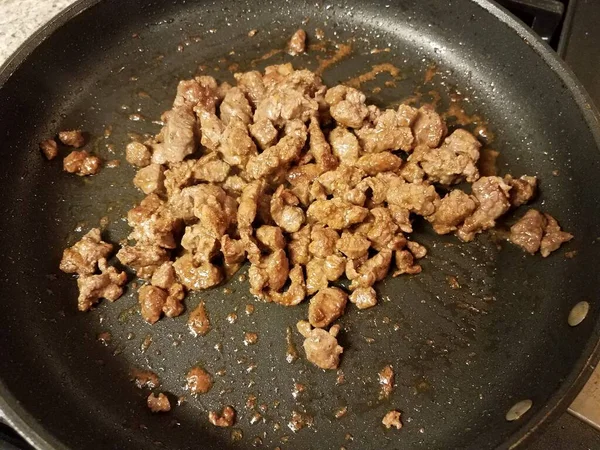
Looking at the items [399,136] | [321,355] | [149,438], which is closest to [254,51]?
[399,136]

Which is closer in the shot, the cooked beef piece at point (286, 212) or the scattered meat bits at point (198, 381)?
the scattered meat bits at point (198, 381)

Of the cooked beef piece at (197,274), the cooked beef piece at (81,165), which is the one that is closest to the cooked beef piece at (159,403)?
the cooked beef piece at (197,274)

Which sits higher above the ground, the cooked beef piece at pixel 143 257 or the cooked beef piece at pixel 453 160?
the cooked beef piece at pixel 453 160

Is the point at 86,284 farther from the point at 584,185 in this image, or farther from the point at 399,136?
the point at 584,185

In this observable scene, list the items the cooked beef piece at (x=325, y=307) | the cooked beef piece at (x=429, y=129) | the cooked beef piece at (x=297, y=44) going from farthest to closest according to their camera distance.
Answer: the cooked beef piece at (x=297, y=44) < the cooked beef piece at (x=429, y=129) < the cooked beef piece at (x=325, y=307)

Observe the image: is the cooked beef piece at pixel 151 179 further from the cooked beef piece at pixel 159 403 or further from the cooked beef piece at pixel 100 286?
the cooked beef piece at pixel 159 403

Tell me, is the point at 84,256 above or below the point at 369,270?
below

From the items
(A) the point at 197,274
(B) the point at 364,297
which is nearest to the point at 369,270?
(B) the point at 364,297

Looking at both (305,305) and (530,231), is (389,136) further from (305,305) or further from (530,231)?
(305,305)
